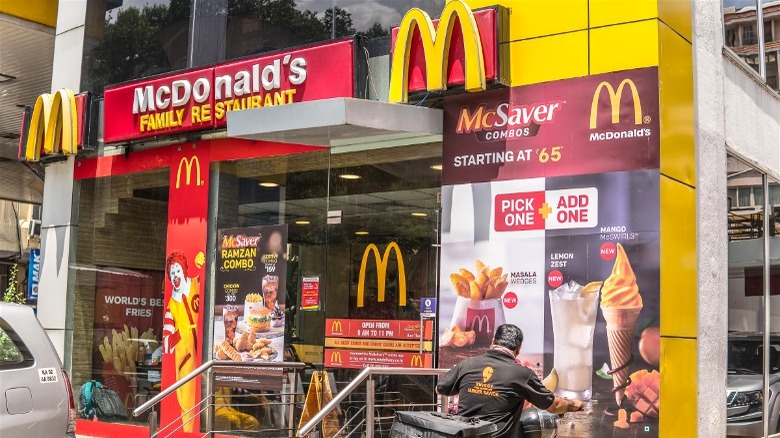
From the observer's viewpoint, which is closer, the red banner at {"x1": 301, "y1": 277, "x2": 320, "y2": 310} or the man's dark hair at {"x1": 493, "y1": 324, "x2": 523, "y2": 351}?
the man's dark hair at {"x1": 493, "y1": 324, "x2": 523, "y2": 351}

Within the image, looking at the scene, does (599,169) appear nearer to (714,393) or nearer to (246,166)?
(714,393)

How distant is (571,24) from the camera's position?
1032 cm

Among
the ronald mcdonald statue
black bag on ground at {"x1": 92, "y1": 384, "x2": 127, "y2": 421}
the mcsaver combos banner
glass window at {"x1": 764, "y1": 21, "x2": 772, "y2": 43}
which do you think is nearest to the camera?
the mcsaver combos banner

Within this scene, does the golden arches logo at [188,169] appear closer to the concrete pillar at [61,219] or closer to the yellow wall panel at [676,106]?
the concrete pillar at [61,219]

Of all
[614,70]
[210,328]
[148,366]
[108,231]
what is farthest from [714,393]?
[108,231]

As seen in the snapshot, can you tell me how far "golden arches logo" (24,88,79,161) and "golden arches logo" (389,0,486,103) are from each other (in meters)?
6.09

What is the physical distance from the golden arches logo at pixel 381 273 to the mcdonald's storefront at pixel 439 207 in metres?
0.02

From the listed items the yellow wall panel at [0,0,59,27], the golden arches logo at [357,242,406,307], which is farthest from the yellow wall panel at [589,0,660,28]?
the yellow wall panel at [0,0,59,27]

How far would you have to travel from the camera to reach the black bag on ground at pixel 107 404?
1436 centimetres

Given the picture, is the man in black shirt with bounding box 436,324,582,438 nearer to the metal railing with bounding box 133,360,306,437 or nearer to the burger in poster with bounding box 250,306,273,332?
the metal railing with bounding box 133,360,306,437

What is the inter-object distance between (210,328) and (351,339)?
2.66 meters

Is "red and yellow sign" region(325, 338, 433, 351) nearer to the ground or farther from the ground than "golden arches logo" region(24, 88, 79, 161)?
nearer to the ground

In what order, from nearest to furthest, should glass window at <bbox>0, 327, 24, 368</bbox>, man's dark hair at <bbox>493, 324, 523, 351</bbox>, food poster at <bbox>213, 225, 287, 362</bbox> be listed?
man's dark hair at <bbox>493, 324, 523, 351</bbox> → glass window at <bbox>0, 327, 24, 368</bbox> → food poster at <bbox>213, 225, 287, 362</bbox>

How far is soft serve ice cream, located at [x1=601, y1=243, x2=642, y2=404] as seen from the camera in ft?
31.4
